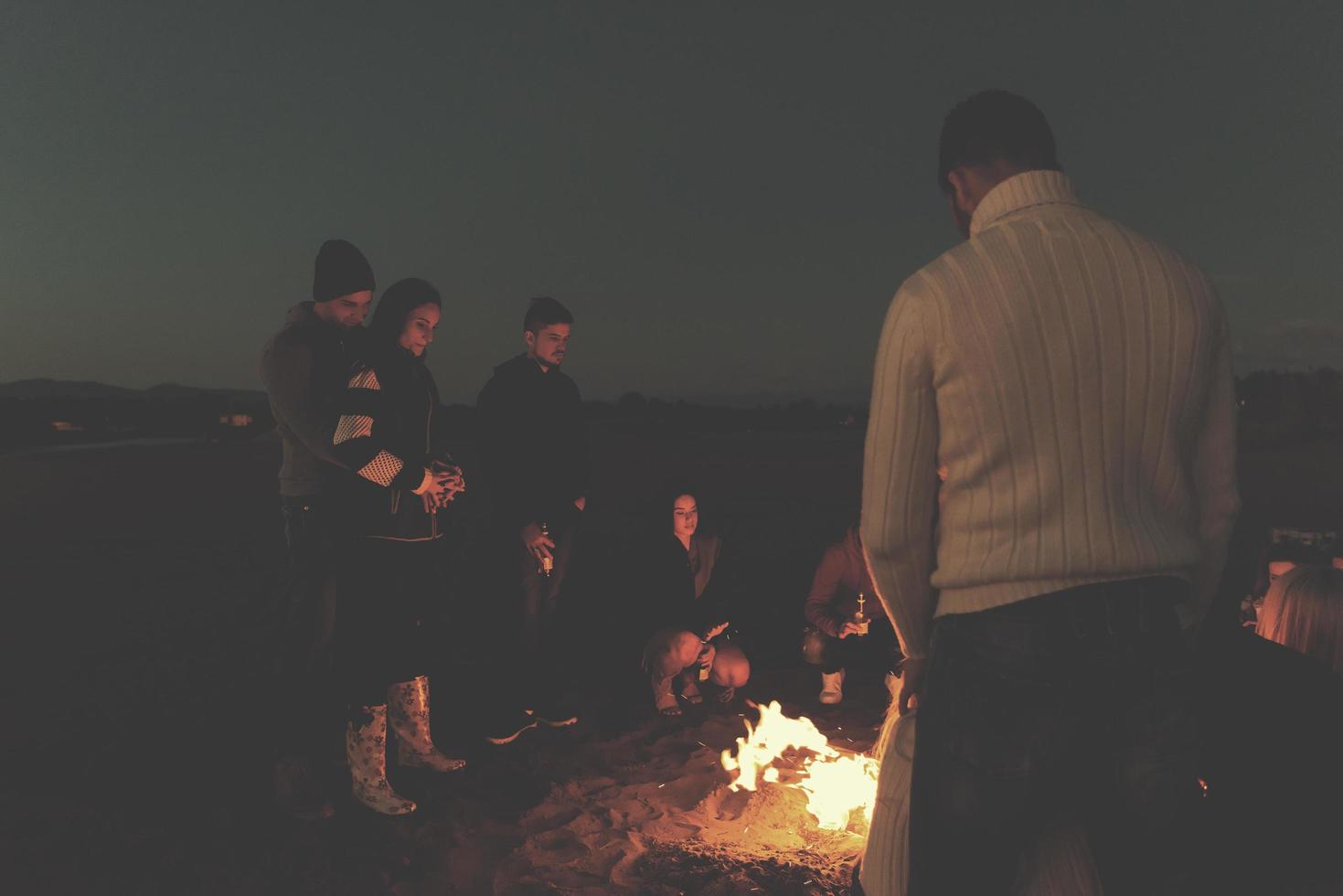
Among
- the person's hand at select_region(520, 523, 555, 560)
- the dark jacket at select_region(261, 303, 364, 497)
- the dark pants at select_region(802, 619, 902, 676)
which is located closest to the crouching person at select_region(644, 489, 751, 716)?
the dark pants at select_region(802, 619, 902, 676)

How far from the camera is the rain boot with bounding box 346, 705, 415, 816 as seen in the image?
4.12 metres

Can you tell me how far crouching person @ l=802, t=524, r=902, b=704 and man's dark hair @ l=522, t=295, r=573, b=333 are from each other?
228 centimetres

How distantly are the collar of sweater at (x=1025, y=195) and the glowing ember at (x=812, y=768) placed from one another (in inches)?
111

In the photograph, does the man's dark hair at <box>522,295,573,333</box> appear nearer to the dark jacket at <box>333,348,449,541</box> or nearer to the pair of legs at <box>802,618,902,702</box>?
the dark jacket at <box>333,348,449,541</box>

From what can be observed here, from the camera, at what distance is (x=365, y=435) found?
3.87m

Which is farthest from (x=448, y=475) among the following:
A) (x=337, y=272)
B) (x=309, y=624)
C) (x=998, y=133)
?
(x=998, y=133)

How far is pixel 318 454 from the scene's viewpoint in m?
3.92

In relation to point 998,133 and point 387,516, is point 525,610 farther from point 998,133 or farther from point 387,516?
point 998,133

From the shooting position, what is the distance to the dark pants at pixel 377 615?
Result: 397 centimetres

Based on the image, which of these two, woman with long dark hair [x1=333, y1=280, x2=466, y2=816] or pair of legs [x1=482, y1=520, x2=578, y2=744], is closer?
woman with long dark hair [x1=333, y1=280, x2=466, y2=816]

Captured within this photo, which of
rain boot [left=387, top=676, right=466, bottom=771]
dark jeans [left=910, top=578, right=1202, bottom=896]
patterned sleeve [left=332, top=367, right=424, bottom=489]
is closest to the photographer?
dark jeans [left=910, top=578, right=1202, bottom=896]

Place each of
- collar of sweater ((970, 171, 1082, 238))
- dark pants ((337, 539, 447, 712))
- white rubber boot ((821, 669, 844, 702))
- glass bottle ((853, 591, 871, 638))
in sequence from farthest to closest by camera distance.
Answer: white rubber boot ((821, 669, 844, 702)) < glass bottle ((853, 591, 871, 638)) < dark pants ((337, 539, 447, 712)) < collar of sweater ((970, 171, 1082, 238))

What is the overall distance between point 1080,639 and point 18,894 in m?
4.22

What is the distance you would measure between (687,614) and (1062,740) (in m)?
4.43
